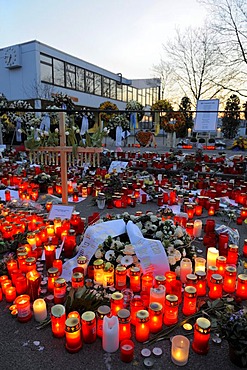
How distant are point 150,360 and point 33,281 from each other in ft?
3.54

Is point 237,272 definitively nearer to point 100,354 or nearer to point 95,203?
point 100,354

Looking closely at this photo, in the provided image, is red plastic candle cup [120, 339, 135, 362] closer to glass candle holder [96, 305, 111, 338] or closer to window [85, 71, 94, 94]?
glass candle holder [96, 305, 111, 338]

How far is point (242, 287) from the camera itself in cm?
222

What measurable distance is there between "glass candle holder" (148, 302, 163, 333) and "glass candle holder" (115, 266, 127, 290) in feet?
1.50

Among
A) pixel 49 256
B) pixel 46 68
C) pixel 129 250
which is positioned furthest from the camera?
pixel 46 68

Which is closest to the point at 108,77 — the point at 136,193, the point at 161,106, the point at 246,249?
the point at 161,106

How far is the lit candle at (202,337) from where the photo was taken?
5.49 ft

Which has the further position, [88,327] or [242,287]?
[242,287]

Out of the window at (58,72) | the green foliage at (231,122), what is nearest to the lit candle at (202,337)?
the green foliage at (231,122)

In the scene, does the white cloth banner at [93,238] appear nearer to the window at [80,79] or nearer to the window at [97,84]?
the window at [80,79]

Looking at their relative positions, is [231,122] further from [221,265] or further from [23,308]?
[23,308]

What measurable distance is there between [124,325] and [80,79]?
2978 centimetres

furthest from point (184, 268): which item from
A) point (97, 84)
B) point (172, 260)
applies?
point (97, 84)

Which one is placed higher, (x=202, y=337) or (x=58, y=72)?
(x=58, y=72)
